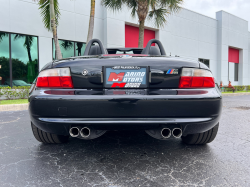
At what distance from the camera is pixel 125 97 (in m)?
1.75

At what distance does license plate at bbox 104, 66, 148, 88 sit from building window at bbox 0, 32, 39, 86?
10.3 metres

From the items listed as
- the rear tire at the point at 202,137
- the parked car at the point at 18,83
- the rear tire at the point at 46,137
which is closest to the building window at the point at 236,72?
the parked car at the point at 18,83

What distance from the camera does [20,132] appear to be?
332 cm

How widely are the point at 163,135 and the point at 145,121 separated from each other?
9.9 inches

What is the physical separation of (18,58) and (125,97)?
1083 cm

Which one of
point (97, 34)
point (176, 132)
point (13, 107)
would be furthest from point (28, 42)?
point (176, 132)

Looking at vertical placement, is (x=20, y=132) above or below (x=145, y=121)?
below

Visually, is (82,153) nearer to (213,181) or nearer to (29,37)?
(213,181)

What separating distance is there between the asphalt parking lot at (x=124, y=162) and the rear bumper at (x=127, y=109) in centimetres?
42

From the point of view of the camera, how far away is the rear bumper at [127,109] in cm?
175

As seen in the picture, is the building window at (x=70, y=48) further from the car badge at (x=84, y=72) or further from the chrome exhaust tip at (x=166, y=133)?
the chrome exhaust tip at (x=166, y=133)

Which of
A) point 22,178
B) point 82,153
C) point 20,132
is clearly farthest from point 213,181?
point 20,132

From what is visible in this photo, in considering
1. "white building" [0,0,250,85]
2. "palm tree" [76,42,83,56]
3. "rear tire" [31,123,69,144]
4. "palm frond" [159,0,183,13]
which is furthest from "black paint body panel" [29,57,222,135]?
"palm tree" [76,42,83,56]

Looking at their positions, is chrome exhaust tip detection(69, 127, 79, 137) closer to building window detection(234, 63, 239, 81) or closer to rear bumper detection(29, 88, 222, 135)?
rear bumper detection(29, 88, 222, 135)
